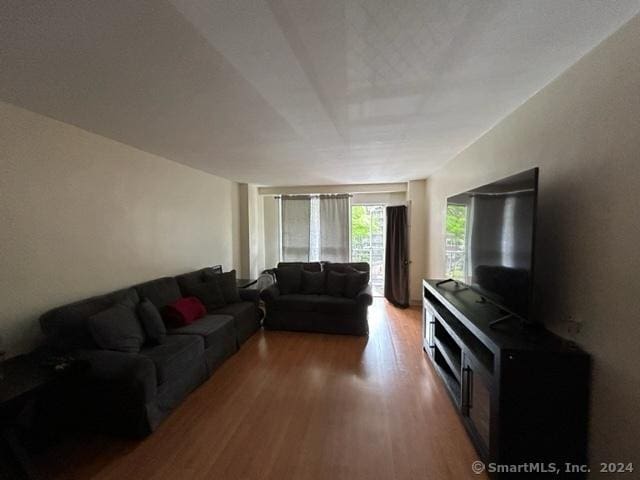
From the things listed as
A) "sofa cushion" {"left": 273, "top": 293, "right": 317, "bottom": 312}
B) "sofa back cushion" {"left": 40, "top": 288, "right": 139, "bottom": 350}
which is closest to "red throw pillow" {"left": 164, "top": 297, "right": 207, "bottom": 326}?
"sofa back cushion" {"left": 40, "top": 288, "right": 139, "bottom": 350}

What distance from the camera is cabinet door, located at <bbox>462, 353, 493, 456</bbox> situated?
151 cm

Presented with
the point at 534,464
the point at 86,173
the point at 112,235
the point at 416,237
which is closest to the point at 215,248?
the point at 112,235

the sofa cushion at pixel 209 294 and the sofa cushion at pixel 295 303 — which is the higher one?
the sofa cushion at pixel 209 294

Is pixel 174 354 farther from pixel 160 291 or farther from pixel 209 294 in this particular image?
pixel 209 294

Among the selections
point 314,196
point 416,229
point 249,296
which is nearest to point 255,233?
point 314,196

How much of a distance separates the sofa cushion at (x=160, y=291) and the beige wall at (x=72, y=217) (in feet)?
0.54

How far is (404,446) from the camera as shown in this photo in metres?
1.73

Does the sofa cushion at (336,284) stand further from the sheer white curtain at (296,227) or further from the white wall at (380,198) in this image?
the white wall at (380,198)

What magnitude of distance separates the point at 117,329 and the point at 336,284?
2.69m

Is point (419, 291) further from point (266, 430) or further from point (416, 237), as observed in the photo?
point (266, 430)

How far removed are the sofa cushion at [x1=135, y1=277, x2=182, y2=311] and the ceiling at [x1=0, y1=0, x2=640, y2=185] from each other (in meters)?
1.55

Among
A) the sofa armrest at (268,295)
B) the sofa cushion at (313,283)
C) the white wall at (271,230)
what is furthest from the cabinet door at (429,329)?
the white wall at (271,230)

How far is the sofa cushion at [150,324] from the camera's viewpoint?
2258 mm

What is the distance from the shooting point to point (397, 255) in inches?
194
